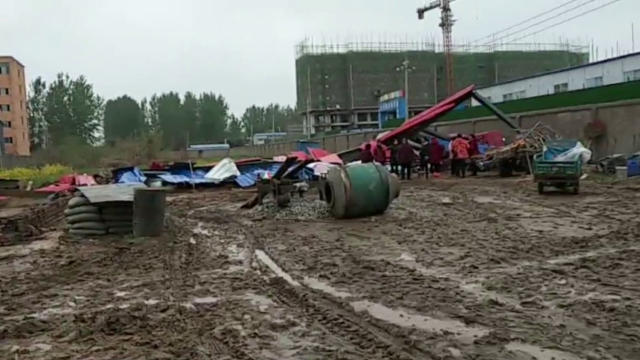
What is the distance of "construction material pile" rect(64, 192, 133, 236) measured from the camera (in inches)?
501

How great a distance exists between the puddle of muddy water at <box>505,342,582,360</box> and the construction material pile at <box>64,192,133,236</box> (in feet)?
30.2

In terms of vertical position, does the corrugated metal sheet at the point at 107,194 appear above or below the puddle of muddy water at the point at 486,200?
above

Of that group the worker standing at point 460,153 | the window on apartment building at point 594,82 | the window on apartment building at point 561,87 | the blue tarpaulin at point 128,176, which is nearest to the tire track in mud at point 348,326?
the blue tarpaulin at point 128,176

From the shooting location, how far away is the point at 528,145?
24000mm

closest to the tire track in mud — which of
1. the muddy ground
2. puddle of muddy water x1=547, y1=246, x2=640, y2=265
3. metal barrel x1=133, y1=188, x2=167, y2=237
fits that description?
the muddy ground

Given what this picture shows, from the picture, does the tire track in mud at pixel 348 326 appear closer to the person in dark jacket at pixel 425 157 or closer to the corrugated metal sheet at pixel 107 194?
the corrugated metal sheet at pixel 107 194

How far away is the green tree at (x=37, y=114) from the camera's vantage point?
98125 millimetres

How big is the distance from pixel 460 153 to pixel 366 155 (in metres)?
3.83

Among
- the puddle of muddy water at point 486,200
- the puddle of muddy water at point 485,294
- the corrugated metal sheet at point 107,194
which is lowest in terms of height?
the puddle of muddy water at point 485,294

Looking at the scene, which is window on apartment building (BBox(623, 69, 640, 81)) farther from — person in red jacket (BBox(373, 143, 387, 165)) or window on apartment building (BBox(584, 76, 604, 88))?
person in red jacket (BBox(373, 143, 387, 165))

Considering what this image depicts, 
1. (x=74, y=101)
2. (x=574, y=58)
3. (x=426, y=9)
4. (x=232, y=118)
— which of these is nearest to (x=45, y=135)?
(x=74, y=101)

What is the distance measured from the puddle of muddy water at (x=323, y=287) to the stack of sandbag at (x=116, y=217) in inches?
230

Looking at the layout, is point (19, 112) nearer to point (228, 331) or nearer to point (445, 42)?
point (445, 42)

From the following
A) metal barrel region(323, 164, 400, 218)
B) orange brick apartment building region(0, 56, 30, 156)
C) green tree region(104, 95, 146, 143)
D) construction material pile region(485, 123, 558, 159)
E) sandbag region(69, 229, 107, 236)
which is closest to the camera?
sandbag region(69, 229, 107, 236)
